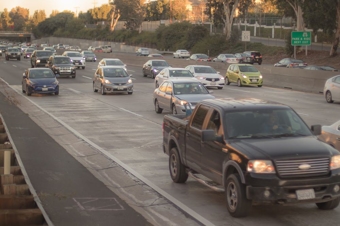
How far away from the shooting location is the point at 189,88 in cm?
2523

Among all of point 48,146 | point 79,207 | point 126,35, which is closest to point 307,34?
point 48,146

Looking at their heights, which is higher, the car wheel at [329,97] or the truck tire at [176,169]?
the truck tire at [176,169]

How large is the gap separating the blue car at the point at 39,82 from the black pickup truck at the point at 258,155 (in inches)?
936

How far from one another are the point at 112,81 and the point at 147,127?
13874mm

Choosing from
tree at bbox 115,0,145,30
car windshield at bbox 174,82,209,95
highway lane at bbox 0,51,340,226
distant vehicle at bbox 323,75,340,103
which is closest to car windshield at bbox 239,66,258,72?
highway lane at bbox 0,51,340,226

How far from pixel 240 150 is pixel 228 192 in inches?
28.2

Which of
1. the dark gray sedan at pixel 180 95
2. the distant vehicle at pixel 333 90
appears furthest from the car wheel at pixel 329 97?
the dark gray sedan at pixel 180 95

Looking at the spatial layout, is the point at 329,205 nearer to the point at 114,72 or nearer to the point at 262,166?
A: the point at 262,166

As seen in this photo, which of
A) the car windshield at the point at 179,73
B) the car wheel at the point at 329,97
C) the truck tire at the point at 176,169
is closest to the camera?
→ the truck tire at the point at 176,169

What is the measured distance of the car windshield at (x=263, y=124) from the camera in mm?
10570

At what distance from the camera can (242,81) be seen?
143ft

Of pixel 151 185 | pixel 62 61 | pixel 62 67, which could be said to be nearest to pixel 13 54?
pixel 62 61

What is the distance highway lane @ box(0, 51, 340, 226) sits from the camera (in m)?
10.4

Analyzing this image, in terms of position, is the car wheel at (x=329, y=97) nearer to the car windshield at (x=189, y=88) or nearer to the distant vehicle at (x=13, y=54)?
the car windshield at (x=189, y=88)
